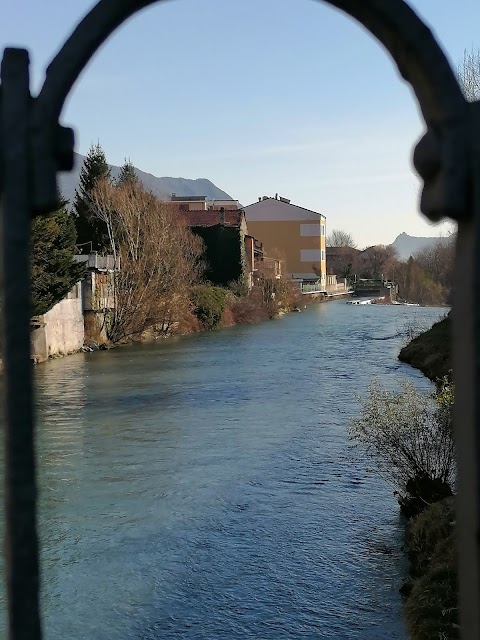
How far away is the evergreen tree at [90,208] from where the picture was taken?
32438mm

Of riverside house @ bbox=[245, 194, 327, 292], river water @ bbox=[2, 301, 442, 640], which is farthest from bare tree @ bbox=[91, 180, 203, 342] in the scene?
riverside house @ bbox=[245, 194, 327, 292]

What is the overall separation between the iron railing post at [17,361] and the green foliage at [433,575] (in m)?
4.66

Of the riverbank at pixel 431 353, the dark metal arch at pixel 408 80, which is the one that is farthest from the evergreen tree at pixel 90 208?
the dark metal arch at pixel 408 80

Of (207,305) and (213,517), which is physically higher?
(207,305)

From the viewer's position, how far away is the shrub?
8031mm

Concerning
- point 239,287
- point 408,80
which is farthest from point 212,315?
point 408,80

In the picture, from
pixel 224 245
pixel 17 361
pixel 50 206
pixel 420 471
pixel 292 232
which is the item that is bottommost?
pixel 420 471

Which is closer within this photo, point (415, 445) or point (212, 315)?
point (415, 445)

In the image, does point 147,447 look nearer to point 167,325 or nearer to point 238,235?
point 167,325

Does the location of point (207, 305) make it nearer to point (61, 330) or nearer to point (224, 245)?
point (61, 330)

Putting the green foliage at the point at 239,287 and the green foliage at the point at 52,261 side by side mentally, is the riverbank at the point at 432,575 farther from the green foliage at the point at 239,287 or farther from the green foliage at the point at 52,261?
the green foliage at the point at 239,287

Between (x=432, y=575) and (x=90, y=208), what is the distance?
25652 millimetres

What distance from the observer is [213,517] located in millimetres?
8336

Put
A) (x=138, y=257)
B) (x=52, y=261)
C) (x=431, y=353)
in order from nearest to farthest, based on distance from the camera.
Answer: (x=431, y=353) → (x=52, y=261) → (x=138, y=257)
